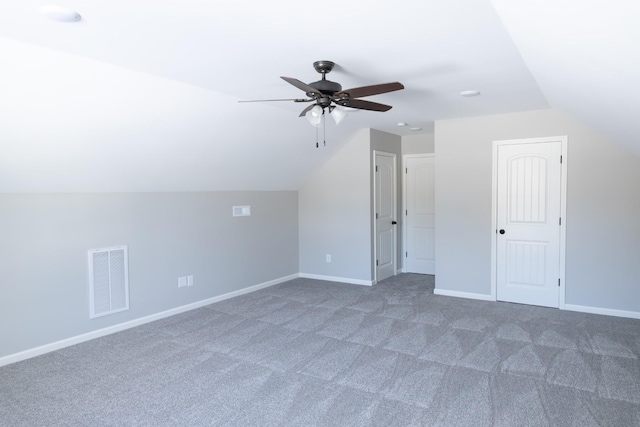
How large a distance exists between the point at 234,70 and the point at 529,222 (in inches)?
156

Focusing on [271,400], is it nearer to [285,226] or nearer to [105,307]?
[105,307]

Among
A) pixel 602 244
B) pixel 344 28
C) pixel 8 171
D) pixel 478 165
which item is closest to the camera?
pixel 344 28

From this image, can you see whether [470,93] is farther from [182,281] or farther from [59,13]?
[182,281]

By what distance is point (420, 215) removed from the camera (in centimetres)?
697

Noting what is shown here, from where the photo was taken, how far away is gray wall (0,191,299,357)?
3.57 metres

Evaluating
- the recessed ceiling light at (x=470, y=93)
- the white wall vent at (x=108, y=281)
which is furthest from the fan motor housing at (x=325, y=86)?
the white wall vent at (x=108, y=281)

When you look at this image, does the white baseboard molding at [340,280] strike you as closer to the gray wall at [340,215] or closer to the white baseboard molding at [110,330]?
the gray wall at [340,215]

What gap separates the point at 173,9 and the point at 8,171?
220 cm

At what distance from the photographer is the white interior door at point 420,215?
687 centimetres

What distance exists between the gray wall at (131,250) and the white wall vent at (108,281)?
0.06 metres

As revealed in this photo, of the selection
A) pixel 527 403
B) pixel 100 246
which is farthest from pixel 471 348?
pixel 100 246

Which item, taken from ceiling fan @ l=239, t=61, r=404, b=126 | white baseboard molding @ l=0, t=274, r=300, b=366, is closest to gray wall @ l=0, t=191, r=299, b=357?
white baseboard molding @ l=0, t=274, r=300, b=366

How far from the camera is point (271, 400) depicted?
112 inches

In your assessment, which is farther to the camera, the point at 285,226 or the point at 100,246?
the point at 285,226
